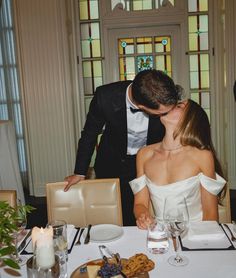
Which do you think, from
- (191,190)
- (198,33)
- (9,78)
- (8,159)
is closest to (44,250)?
(191,190)

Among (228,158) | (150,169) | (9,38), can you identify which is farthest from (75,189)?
(9,38)

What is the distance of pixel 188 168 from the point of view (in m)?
1.97

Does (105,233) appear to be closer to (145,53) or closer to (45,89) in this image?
(45,89)

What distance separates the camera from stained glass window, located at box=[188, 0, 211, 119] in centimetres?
495

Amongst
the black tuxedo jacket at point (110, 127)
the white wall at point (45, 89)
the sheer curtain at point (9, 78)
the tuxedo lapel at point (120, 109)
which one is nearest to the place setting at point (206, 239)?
the black tuxedo jacket at point (110, 127)

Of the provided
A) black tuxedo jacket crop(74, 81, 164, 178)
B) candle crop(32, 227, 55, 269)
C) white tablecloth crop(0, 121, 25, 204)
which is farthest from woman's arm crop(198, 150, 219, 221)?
white tablecloth crop(0, 121, 25, 204)

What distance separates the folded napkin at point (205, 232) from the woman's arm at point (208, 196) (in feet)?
0.84

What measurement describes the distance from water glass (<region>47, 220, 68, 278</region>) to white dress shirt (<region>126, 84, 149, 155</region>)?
1.21 meters

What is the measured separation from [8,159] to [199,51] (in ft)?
9.66

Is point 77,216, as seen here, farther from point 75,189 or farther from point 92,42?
point 92,42

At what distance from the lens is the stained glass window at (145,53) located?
5.12m

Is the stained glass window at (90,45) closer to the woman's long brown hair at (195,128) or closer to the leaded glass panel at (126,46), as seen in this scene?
the leaded glass panel at (126,46)

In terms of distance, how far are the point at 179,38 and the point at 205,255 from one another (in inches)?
161

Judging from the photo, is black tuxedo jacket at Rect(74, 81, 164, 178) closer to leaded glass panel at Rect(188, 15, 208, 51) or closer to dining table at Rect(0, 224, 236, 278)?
dining table at Rect(0, 224, 236, 278)
